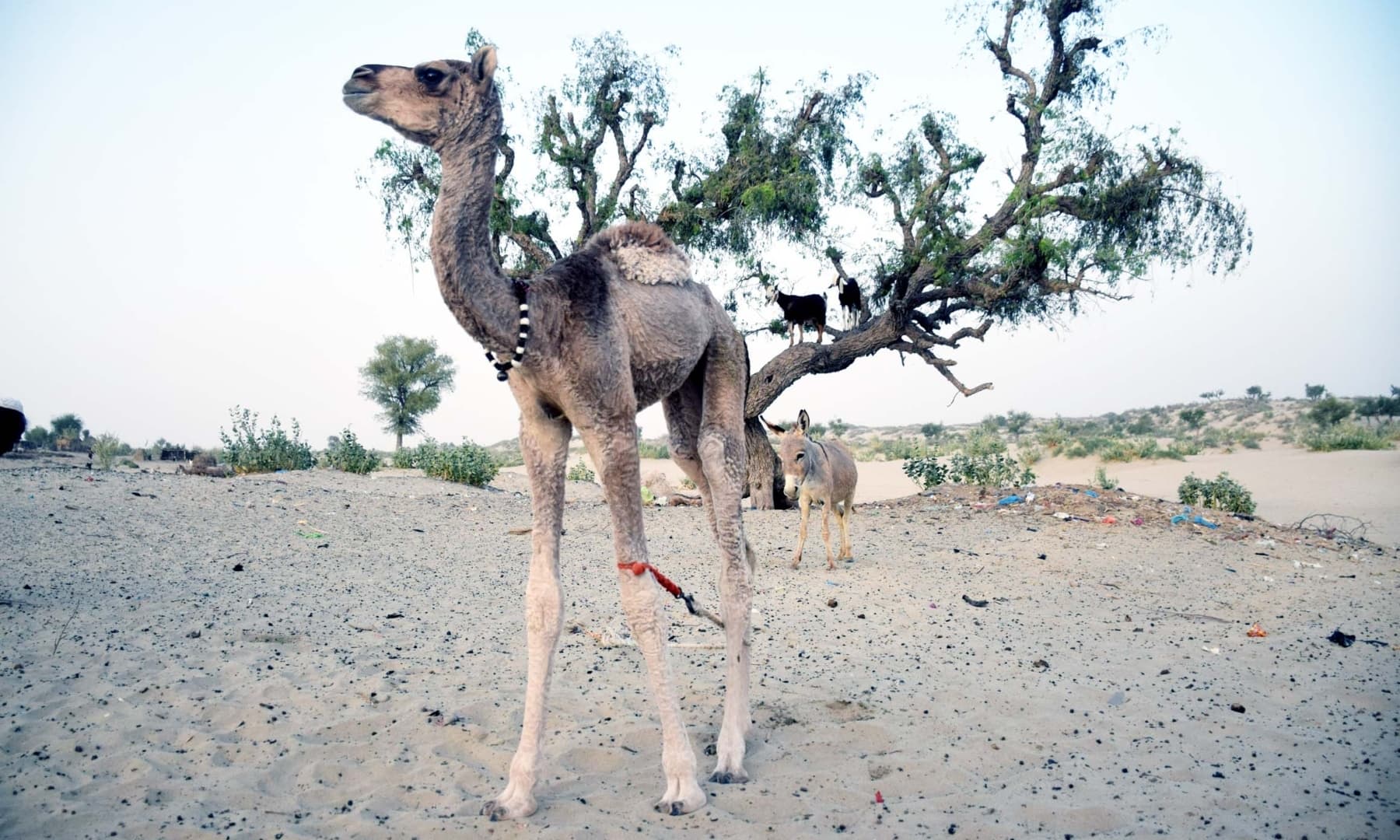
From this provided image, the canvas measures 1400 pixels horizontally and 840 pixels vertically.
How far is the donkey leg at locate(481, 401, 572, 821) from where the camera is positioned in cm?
361

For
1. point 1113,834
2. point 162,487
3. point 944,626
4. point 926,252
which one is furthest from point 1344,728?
point 162,487

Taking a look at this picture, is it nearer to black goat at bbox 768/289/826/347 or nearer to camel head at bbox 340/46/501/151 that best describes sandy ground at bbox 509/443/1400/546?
black goat at bbox 768/289/826/347

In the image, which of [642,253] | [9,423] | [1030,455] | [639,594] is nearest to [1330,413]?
[1030,455]

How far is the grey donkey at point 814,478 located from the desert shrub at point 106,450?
1298 centimetres

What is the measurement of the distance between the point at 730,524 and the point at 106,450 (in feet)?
67.8

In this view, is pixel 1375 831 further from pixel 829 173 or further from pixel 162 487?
pixel 829 173

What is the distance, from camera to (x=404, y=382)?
104ft

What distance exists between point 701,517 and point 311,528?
5.73 meters

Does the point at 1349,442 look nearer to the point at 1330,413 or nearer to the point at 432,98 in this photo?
the point at 1330,413

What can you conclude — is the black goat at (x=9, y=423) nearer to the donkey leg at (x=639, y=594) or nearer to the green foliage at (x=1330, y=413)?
the donkey leg at (x=639, y=594)

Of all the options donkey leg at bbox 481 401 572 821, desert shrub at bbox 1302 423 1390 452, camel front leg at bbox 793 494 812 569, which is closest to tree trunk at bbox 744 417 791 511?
camel front leg at bbox 793 494 812 569

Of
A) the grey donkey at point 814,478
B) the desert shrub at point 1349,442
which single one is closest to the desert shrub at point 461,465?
the grey donkey at point 814,478

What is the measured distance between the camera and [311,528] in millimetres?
10148

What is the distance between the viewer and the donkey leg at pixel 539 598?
361cm
